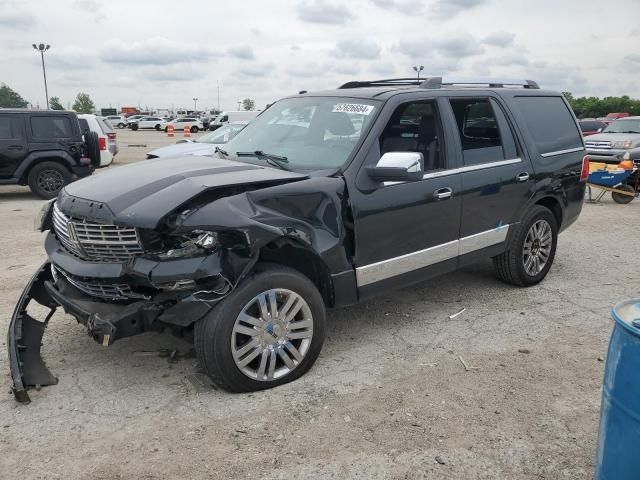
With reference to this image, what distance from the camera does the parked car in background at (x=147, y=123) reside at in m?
57.4

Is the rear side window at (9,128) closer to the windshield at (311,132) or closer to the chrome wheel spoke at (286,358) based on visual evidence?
the windshield at (311,132)

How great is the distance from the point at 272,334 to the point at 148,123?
58900 mm

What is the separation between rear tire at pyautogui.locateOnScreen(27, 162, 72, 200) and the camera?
1096 centimetres

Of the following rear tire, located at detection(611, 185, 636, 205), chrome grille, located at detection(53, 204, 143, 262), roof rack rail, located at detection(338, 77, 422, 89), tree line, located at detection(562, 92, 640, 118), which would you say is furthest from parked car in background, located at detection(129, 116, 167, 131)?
chrome grille, located at detection(53, 204, 143, 262)

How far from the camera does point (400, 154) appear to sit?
369 cm

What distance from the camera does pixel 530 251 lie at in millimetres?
5387

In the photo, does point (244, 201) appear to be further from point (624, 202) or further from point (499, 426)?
point (624, 202)

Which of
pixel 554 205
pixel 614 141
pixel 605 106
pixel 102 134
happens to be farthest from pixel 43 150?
pixel 605 106

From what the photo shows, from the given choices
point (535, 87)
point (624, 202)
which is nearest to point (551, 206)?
point (535, 87)

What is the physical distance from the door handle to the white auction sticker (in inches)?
31.7

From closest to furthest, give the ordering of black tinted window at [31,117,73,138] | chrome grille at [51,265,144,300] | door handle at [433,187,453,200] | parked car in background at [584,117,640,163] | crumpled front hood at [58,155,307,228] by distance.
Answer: crumpled front hood at [58,155,307,228] → chrome grille at [51,265,144,300] → door handle at [433,187,453,200] → black tinted window at [31,117,73,138] → parked car in background at [584,117,640,163]

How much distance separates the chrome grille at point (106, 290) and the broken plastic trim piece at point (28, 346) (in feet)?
1.82

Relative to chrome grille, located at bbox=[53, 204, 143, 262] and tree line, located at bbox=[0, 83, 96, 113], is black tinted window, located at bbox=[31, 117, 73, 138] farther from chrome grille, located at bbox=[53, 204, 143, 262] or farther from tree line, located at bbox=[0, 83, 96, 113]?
tree line, located at bbox=[0, 83, 96, 113]

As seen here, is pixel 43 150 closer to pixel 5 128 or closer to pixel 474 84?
pixel 5 128
